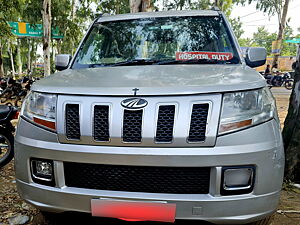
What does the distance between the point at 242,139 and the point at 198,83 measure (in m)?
0.38

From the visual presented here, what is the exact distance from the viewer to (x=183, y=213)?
1.33 m

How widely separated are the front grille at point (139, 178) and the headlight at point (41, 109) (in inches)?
10.8

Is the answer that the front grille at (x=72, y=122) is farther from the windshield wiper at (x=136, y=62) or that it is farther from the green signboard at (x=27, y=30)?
the green signboard at (x=27, y=30)

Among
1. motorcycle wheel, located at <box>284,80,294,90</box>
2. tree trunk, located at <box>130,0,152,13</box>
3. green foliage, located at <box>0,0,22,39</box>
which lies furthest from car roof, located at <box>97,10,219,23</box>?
motorcycle wheel, located at <box>284,80,294,90</box>

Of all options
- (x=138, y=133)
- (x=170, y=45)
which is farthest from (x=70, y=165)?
(x=170, y=45)

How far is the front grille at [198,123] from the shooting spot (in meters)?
1.32

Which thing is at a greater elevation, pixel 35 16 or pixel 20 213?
pixel 35 16

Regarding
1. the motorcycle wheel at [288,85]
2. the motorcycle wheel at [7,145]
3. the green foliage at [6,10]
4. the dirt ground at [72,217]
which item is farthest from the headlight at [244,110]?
the motorcycle wheel at [288,85]

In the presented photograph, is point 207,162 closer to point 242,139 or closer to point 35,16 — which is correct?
point 242,139

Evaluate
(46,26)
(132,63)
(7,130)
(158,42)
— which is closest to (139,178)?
(132,63)

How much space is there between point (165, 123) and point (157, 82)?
0.28m

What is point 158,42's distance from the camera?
95.7 inches

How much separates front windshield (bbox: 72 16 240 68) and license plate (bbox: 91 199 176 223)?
124cm

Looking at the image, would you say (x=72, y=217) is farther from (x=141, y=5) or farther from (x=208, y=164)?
(x=141, y=5)
